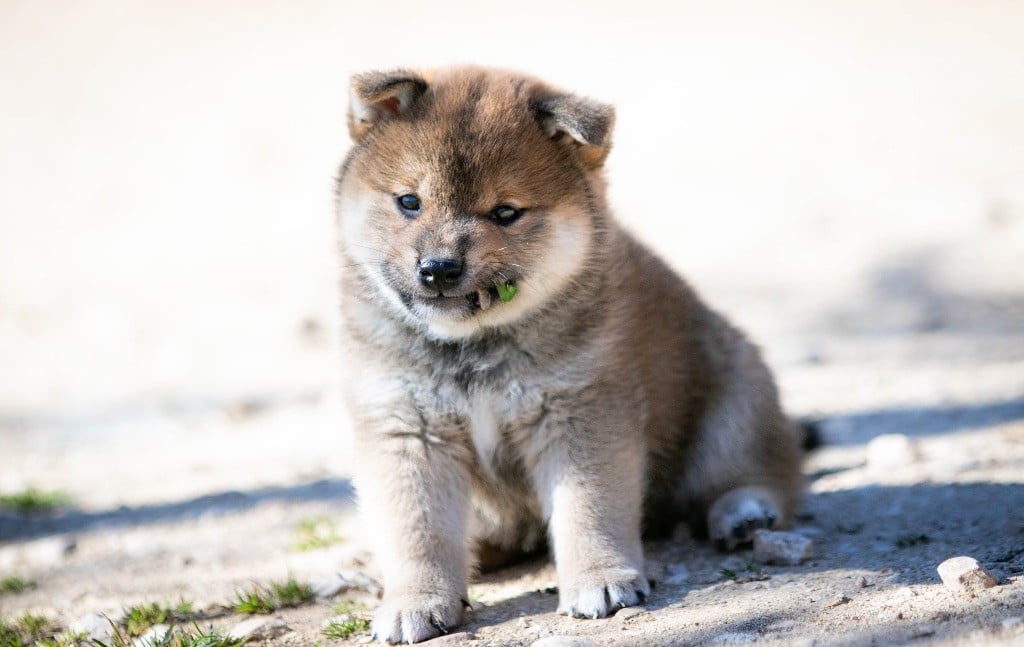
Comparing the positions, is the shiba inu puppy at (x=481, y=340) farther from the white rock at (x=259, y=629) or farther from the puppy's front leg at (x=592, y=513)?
the white rock at (x=259, y=629)

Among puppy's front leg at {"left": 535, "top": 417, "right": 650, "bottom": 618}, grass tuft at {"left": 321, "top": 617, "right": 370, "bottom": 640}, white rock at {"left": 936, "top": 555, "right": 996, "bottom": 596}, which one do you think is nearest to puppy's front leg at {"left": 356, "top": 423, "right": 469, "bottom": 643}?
grass tuft at {"left": 321, "top": 617, "right": 370, "bottom": 640}

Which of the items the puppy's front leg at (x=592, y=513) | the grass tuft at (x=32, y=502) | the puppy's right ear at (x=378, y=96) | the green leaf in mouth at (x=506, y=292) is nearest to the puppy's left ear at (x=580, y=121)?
the puppy's right ear at (x=378, y=96)

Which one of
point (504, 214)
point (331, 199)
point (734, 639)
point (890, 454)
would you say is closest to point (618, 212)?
point (890, 454)

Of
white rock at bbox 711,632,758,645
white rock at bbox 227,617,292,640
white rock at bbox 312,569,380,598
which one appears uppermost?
white rock at bbox 312,569,380,598

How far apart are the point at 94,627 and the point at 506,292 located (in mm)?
1913

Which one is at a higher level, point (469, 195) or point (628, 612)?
point (469, 195)

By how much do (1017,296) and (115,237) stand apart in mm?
7696

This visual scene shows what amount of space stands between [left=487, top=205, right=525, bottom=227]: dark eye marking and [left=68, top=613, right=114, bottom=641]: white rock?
1926 millimetres

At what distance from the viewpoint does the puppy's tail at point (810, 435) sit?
5436mm

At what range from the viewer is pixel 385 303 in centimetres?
397

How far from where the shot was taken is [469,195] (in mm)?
3717

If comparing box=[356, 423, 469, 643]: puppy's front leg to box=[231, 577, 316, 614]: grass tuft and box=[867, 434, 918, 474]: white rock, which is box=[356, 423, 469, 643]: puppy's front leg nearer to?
box=[231, 577, 316, 614]: grass tuft

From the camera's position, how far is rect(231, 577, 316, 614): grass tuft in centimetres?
417

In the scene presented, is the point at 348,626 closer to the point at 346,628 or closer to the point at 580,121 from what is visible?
the point at 346,628
